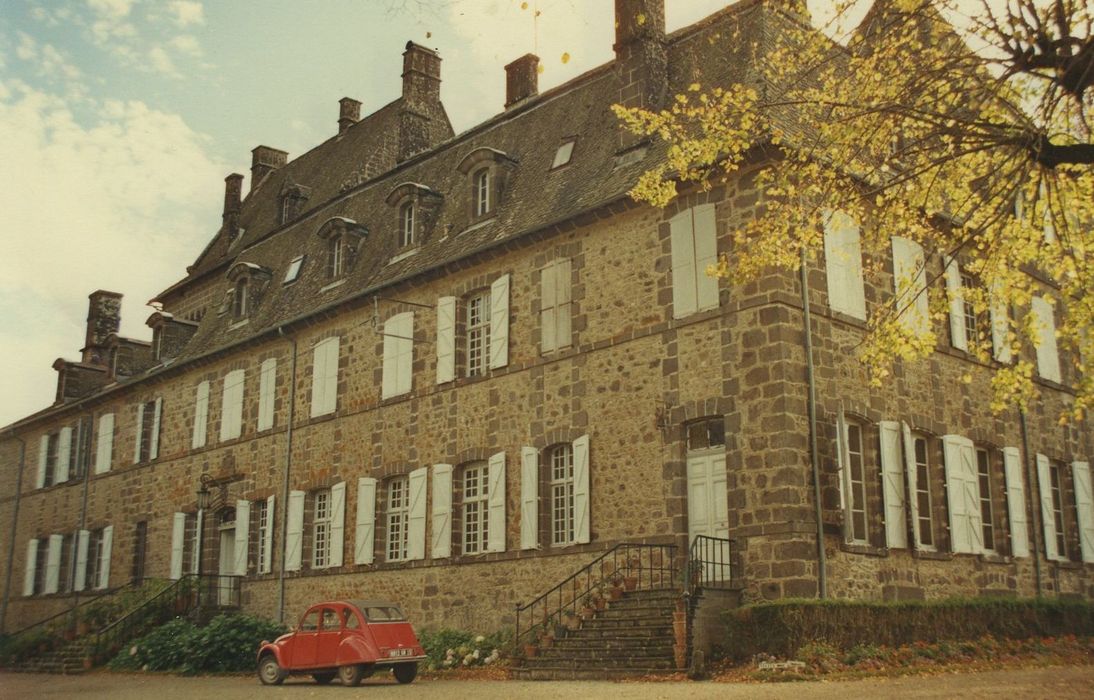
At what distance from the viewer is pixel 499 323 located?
64.5 feet

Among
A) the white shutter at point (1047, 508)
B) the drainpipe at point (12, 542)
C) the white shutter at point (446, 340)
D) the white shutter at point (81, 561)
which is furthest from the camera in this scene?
the drainpipe at point (12, 542)

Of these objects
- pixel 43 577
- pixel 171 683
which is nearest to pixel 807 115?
pixel 171 683

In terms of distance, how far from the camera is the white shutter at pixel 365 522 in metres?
21.4

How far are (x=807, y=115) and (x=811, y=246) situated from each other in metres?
1.95

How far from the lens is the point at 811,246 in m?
14.6

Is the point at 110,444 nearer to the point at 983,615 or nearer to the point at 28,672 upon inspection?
the point at 28,672

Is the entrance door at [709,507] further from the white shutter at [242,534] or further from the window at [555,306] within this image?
the white shutter at [242,534]

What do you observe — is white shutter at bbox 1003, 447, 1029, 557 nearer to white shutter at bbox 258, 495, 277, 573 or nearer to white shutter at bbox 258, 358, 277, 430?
white shutter at bbox 258, 495, 277, 573

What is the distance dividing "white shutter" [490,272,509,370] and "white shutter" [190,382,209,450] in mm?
10752

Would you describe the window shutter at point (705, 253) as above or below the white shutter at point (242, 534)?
above

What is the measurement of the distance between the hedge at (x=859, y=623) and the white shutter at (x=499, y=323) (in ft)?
23.0

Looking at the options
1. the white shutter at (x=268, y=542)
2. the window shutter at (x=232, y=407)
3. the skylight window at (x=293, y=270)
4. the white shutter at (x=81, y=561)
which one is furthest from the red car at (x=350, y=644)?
the white shutter at (x=81, y=561)

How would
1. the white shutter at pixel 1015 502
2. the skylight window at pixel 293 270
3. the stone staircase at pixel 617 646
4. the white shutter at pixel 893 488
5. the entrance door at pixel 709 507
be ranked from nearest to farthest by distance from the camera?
the stone staircase at pixel 617 646 → the entrance door at pixel 709 507 → the white shutter at pixel 893 488 → the white shutter at pixel 1015 502 → the skylight window at pixel 293 270

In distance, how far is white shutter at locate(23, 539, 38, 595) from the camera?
34.2 meters
